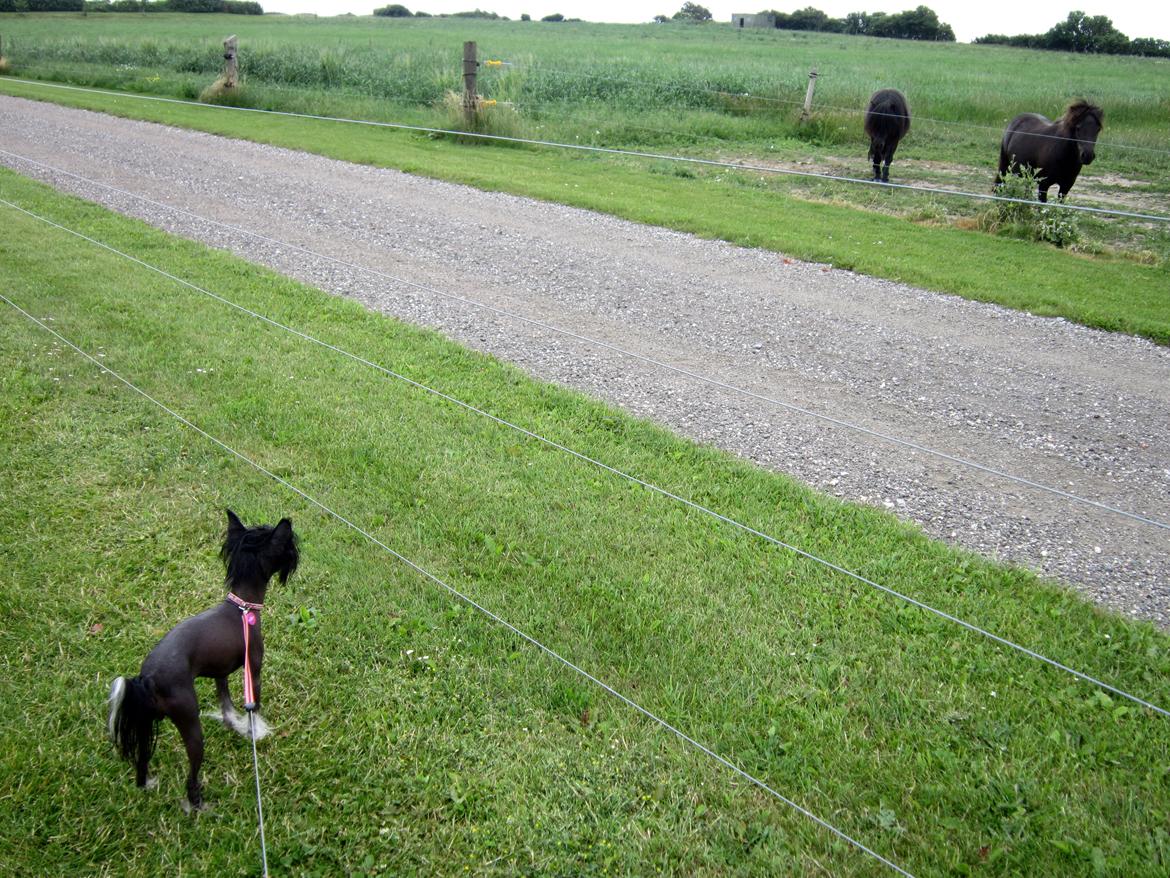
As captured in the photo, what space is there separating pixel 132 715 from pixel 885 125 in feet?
55.9

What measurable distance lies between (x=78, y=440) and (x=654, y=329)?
5.10 m

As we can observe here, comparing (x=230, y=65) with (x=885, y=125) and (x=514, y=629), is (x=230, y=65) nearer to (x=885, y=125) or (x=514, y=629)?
(x=885, y=125)

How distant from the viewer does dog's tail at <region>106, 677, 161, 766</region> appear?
2.87m

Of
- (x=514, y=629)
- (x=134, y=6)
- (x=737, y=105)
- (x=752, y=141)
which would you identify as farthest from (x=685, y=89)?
(x=134, y=6)

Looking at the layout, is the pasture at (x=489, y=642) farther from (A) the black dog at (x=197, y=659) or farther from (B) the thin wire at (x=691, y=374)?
(B) the thin wire at (x=691, y=374)

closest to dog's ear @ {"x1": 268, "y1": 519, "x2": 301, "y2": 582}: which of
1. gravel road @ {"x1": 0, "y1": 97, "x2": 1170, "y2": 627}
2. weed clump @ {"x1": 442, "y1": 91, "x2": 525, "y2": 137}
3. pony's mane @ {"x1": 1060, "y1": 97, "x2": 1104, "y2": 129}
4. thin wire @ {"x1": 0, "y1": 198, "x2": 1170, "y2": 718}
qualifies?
thin wire @ {"x1": 0, "y1": 198, "x2": 1170, "y2": 718}

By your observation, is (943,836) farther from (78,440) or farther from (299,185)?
(299,185)

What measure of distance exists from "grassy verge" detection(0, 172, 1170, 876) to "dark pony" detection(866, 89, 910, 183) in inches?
505

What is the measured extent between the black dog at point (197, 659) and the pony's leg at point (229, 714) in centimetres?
12

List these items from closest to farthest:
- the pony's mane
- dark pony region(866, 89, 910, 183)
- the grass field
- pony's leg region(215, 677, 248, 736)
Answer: pony's leg region(215, 677, 248, 736)
the grass field
the pony's mane
dark pony region(866, 89, 910, 183)

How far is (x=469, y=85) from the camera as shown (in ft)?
63.4

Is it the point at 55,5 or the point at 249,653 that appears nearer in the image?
Answer: the point at 249,653

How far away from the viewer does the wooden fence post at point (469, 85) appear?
18906 mm

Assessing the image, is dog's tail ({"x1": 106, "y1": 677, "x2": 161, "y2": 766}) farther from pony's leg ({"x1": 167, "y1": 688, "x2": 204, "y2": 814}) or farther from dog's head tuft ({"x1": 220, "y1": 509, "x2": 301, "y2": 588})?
dog's head tuft ({"x1": 220, "y1": 509, "x2": 301, "y2": 588})
